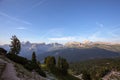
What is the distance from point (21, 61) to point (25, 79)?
1045 inches

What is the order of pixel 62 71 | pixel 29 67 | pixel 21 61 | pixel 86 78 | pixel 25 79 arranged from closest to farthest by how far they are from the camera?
1. pixel 25 79
2. pixel 29 67
3. pixel 21 61
4. pixel 62 71
5. pixel 86 78

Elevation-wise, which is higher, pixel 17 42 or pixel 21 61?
pixel 17 42

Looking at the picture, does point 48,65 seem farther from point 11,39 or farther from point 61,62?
point 11,39

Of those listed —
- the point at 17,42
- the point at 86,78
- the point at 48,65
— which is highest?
the point at 17,42

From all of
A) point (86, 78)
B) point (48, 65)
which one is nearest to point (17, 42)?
point (48, 65)

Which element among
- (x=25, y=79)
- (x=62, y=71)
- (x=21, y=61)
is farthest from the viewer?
(x=62, y=71)

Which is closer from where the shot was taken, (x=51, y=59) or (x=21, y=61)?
(x=21, y=61)

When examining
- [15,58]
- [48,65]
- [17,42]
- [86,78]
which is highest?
[17,42]

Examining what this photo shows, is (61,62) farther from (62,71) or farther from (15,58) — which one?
(15,58)

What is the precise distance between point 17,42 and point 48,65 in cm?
2272

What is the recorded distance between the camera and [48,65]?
315 ft

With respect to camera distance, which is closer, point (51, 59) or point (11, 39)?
point (11, 39)

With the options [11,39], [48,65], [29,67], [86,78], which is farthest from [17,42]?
[86,78]

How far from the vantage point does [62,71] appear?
99438mm
